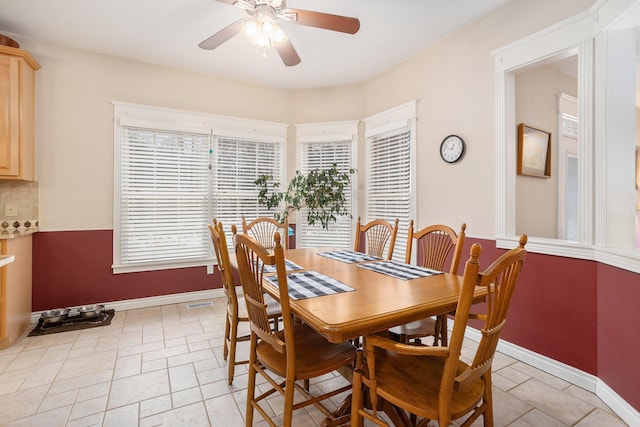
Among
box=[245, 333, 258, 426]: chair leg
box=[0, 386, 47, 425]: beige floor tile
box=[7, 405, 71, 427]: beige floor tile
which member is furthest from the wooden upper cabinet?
box=[245, 333, 258, 426]: chair leg

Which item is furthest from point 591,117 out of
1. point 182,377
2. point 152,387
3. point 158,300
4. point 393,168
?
point 158,300

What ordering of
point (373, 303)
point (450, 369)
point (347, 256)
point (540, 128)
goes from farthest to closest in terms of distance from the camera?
point (540, 128)
point (347, 256)
point (373, 303)
point (450, 369)

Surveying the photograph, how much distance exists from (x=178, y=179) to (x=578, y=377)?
14.1 feet

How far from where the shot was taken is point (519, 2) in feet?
8.20

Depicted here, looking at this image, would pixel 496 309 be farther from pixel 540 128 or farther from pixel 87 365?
pixel 87 365

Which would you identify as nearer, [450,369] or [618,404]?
[450,369]

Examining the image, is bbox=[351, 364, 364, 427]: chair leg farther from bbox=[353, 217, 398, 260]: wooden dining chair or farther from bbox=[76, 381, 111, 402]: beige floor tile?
bbox=[76, 381, 111, 402]: beige floor tile

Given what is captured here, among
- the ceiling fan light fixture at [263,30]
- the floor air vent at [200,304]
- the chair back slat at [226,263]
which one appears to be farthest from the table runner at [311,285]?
the floor air vent at [200,304]

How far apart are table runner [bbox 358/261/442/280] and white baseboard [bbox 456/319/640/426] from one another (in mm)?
1210

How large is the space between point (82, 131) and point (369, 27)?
3.25 metres

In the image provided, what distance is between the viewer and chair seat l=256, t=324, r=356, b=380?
1.45m

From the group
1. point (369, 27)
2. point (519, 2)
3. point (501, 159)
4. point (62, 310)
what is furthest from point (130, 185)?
→ point (519, 2)

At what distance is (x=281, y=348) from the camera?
4.75ft

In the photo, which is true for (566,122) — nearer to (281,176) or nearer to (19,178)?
(281,176)
